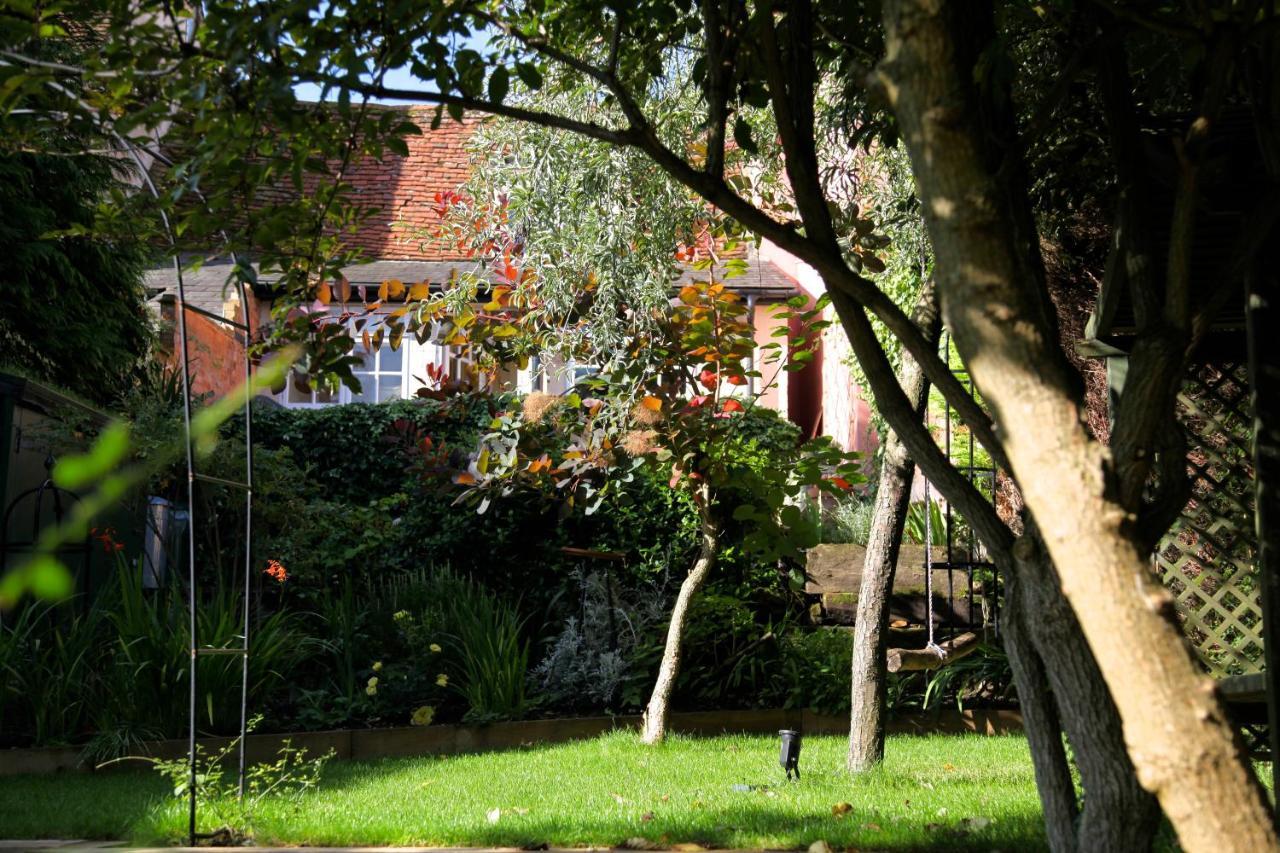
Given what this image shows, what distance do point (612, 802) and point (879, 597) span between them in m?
1.86

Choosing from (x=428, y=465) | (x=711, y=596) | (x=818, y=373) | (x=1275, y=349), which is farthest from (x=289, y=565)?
(x=818, y=373)

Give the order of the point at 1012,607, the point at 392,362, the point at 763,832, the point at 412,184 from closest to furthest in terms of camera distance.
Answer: the point at 1012,607 < the point at 763,832 < the point at 392,362 < the point at 412,184

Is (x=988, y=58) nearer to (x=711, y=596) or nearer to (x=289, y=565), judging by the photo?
(x=711, y=596)

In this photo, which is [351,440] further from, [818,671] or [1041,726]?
[1041,726]

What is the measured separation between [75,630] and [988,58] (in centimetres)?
699

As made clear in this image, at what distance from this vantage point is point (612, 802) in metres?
6.15

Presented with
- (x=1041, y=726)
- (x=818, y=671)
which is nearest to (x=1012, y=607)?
(x=1041, y=726)

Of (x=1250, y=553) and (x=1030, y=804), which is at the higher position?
(x=1250, y=553)

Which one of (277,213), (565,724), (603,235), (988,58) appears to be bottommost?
(565,724)

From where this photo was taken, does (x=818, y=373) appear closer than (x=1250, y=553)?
No

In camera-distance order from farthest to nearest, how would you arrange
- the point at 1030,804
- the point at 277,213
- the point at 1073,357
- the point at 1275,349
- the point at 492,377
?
the point at 1073,357 → the point at 492,377 → the point at 1030,804 → the point at 1275,349 → the point at 277,213

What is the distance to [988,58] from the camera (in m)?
3.55

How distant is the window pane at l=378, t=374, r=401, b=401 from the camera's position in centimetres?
1757

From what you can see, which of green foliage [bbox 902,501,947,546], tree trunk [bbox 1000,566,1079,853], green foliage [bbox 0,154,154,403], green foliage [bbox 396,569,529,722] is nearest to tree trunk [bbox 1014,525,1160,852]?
tree trunk [bbox 1000,566,1079,853]
